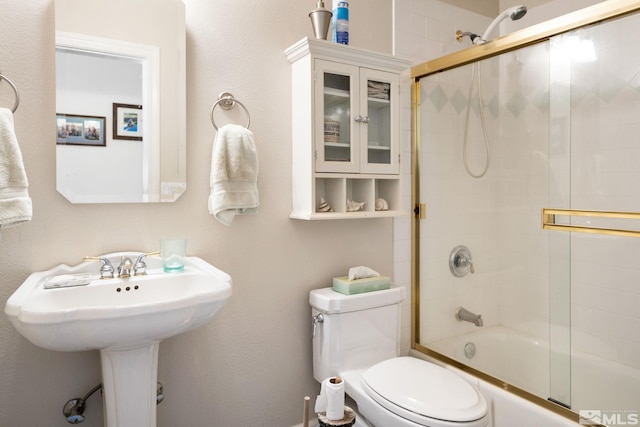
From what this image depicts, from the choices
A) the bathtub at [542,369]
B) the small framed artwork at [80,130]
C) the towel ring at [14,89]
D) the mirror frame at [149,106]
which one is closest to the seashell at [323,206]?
the mirror frame at [149,106]

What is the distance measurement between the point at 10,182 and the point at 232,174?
673 mm

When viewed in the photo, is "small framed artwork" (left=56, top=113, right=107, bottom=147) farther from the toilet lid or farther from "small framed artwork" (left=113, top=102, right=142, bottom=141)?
the toilet lid

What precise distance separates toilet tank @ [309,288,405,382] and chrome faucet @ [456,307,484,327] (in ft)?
1.50

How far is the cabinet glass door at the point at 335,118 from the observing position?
1773mm

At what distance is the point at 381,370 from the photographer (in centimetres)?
166

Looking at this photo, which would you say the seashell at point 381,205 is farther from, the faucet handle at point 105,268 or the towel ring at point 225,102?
the faucet handle at point 105,268

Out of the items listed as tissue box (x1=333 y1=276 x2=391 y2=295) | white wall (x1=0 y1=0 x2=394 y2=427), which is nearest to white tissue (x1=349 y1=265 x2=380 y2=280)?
tissue box (x1=333 y1=276 x2=391 y2=295)

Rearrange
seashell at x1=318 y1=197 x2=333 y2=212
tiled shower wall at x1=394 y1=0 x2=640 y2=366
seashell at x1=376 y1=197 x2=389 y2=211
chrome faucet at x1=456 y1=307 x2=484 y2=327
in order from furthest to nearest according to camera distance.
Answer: chrome faucet at x1=456 y1=307 x2=484 y2=327
seashell at x1=376 y1=197 x2=389 y2=211
seashell at x1=318 y1=197 x2=333 y2=212
tiled shower wall at x1=394 y1=0 x2=640 y2=366

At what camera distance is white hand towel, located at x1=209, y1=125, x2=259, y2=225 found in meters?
1.58

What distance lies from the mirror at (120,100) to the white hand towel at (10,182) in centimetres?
20

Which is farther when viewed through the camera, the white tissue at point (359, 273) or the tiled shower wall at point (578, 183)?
the white tissue at point (359, 273)

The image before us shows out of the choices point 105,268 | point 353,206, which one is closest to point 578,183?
point 353,206

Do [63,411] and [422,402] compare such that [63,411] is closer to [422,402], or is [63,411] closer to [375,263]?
[422,402]

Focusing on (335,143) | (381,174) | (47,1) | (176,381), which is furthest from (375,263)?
(47,1)
